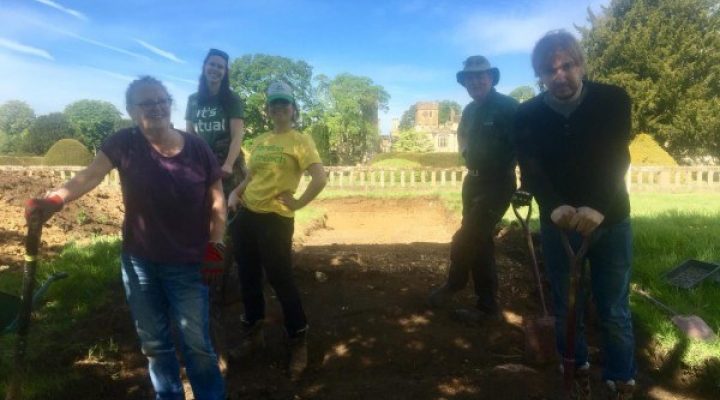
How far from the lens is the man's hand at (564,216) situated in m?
2.73

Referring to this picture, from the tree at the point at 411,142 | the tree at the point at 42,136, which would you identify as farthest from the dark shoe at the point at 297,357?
the tree at the point at 42,136

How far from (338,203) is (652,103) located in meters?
24.1

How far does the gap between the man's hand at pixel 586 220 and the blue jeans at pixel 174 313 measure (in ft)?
7.07

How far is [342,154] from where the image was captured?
61781mm

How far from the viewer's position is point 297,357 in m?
3.70

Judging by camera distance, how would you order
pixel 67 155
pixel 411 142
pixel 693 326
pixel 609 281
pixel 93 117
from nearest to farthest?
pixel 609 281
pixel 693 326
pixel 67 155
pixel 411 142
pixel 93 117

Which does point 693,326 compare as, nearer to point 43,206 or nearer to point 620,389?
point 620,389

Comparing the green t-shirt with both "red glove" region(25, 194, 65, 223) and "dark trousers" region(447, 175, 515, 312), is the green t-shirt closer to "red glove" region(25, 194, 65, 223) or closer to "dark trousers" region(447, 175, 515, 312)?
"red glove" region(25, 194, 65, 223)

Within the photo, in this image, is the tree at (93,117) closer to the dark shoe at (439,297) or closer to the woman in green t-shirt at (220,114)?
the woman in green t-shirt at (220,114)

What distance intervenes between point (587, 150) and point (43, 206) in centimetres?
294

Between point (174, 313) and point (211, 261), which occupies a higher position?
point (211, 261)

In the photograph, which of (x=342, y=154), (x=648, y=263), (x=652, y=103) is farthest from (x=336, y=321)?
(x=342, y=154)

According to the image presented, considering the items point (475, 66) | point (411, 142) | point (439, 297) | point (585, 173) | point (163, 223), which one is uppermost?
point (411, 142)

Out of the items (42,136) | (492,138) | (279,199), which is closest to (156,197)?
(279,199)
